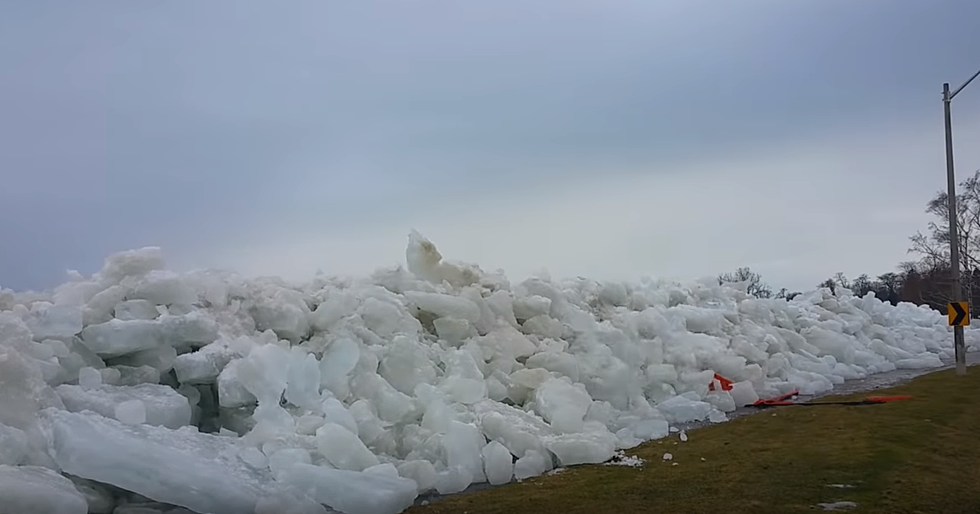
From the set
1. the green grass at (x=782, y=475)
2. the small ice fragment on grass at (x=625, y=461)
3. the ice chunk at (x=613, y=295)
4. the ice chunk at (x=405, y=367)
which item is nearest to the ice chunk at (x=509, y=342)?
the ice chunk at (x=405, y=367)

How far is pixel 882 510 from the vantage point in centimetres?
400

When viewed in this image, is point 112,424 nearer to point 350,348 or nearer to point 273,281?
point 350,348

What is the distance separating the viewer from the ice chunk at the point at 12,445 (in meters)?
3.75

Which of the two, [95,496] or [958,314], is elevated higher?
[958,314]

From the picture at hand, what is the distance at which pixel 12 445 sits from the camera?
3809mm

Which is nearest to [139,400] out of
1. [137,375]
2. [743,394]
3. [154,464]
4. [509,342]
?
[137,375]

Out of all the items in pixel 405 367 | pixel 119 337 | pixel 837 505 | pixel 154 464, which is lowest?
pixel 837 505

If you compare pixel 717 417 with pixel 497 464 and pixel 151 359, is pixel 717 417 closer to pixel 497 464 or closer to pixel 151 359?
pixel 497 464

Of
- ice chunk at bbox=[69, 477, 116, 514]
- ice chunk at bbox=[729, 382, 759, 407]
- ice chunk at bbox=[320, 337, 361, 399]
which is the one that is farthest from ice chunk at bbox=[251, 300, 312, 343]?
ice chunk at bbox=[729, 382, 759, 407]

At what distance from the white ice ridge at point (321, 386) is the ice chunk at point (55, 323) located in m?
0.01

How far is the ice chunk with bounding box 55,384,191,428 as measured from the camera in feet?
14.7

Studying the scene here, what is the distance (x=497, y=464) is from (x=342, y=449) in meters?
1.09

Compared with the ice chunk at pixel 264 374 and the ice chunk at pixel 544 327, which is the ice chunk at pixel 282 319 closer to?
the ice chunk at pixel 264 374

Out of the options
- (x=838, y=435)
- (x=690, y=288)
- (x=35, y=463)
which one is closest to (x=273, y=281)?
(x=35, y=463)
